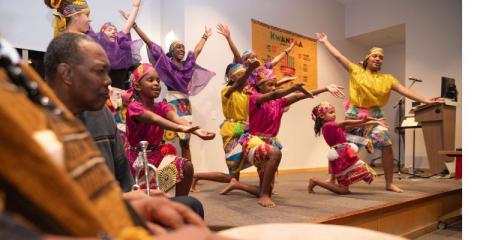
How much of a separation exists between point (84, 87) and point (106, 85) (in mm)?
85

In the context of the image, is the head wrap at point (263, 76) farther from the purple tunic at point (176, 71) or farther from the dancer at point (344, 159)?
the purple tunic at point (176, 71)

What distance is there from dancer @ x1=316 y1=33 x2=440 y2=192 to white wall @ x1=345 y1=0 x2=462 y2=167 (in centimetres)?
295

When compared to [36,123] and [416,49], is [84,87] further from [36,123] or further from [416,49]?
[416,49]

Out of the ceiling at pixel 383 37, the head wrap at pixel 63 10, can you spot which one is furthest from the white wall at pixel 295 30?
the head wrap at pixel 63 10

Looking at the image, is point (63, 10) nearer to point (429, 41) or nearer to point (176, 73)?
point (176, 73)

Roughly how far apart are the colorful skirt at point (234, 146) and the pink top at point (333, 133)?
2.52ft

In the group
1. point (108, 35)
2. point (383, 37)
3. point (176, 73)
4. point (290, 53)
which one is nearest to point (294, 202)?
point (176, 73)

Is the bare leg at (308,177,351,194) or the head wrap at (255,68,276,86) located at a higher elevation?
the head wrap at (255,68,276,86)

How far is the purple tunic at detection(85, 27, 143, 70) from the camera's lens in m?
3.34

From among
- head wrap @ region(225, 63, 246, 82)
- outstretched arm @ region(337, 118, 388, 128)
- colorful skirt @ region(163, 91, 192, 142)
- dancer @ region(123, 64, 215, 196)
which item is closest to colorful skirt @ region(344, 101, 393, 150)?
outstretched arm @ region(337, 118, 388, 128)

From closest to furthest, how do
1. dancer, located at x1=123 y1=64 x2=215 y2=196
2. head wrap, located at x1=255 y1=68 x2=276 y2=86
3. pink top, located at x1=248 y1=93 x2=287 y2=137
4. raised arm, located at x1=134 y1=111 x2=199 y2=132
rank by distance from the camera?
raised arm, located at x1=134 y1=111 x2=199 y2=132 → dancer, located at x1=123 y1=64 x2=215 y2=196 → pink top, located at x1=248 y1=93 x2=287 y2=137 → head wrap, located at x1=255 y1=68 x2=276 y2=86

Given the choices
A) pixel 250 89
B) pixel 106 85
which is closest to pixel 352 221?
pixel 250 89

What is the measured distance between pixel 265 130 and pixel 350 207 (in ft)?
3.08

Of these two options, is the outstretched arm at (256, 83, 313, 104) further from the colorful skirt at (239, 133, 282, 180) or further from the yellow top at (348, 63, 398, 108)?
the yellow top at (348, 63, 398, 108)
